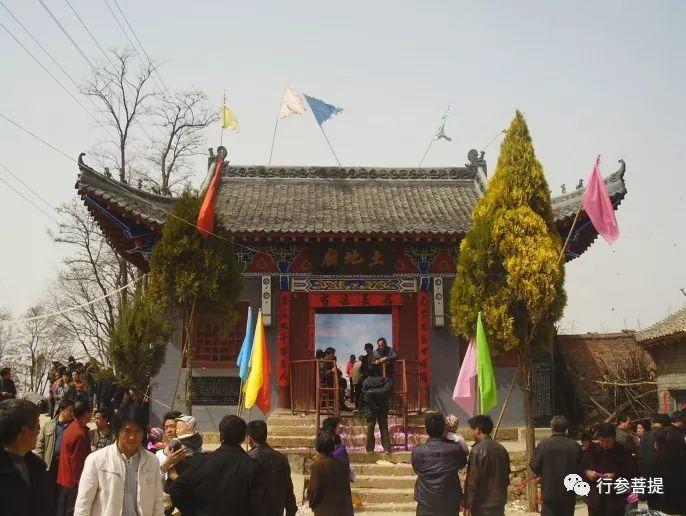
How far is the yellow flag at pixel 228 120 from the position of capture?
18109 millimetres

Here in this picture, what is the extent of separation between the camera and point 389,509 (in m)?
11.3

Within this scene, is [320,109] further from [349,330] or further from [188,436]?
[188,436]

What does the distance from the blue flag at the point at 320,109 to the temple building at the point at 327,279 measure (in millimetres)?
2689

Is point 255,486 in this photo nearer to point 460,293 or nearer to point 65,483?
point 65,483

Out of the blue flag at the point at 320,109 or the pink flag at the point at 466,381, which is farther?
the blue flag at the point at 320,109

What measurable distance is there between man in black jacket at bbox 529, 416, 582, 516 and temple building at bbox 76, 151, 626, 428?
738cm

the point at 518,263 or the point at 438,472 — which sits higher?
the point at 518,263

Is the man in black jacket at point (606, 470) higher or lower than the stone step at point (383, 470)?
higher

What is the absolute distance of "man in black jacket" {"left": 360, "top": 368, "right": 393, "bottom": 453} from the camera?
12.4 meters

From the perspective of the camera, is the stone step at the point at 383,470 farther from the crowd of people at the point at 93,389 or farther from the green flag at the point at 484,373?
the crowd of people at the point at 93,389

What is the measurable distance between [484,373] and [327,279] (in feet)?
17.2

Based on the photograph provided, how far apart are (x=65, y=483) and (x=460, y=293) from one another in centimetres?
680

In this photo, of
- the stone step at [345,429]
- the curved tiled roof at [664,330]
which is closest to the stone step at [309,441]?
the stone step at [345,429]

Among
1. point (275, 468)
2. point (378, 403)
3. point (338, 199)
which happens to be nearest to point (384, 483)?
point (378, 403)
